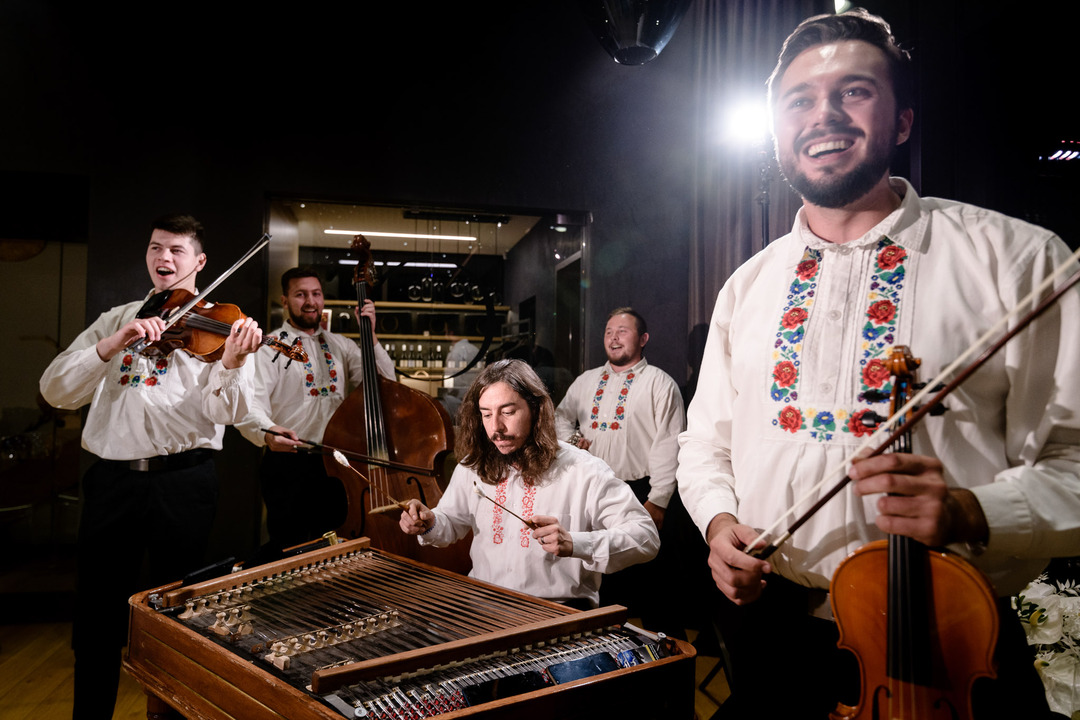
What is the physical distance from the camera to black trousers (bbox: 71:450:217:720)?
2.25 m

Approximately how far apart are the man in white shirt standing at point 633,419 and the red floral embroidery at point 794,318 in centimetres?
220

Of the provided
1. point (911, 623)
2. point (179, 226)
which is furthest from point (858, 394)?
point (179, 226)

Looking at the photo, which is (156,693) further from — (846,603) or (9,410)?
(9,410)

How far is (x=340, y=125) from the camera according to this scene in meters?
3.56

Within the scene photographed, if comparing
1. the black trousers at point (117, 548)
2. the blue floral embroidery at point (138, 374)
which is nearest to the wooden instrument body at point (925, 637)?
the black trousers at point (117, 548)

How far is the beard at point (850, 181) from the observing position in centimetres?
101

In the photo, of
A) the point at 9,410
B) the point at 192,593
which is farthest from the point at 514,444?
the point at 9,410

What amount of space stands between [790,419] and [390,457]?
195cm

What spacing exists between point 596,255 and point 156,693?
9.66ft

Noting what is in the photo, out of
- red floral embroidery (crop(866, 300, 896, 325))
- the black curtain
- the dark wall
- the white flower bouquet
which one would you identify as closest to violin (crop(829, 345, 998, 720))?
red floral embroidery (crop(866, 300, 896, 325))

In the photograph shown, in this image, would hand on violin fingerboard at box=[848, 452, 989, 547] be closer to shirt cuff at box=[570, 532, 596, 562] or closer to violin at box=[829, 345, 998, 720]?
violin at box=[829, 345, 998, 720]

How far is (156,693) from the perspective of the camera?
142 centimetres

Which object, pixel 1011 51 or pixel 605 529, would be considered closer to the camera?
Result: pixel 1011 51

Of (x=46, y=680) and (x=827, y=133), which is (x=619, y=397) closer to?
(x=827, y=133)
